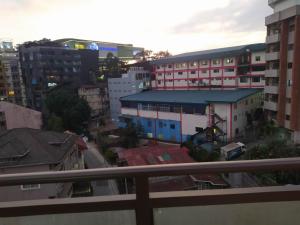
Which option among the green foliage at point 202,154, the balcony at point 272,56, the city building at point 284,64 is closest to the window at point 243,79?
the city building at point 284,64

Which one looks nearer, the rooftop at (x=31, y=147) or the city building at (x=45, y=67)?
the rooftop at (x=31, y=147)

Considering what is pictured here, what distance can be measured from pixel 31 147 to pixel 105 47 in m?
31.3

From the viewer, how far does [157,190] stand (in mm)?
792

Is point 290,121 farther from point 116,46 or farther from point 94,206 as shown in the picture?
point 116,46

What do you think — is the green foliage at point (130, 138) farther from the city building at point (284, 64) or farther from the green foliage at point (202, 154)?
the city building at point (284, 64)

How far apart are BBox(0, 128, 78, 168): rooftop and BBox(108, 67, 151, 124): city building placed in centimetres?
1082

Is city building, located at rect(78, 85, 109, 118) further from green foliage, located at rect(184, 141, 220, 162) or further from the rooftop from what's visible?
the rooftop

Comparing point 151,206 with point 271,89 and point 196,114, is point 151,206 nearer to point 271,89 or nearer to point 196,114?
point 271,89

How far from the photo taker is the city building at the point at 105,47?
29.4 m

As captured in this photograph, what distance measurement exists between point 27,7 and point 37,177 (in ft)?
9.90

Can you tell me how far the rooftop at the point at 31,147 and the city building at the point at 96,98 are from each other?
11.7 meters

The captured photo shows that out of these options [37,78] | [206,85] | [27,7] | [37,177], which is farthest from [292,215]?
[37,78]

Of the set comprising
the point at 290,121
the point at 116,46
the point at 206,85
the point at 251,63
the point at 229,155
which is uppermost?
the point at 116,46

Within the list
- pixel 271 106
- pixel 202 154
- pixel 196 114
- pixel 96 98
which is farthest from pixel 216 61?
pixel 96 98
